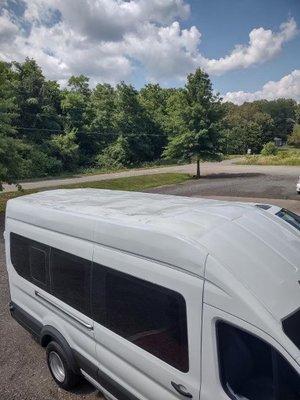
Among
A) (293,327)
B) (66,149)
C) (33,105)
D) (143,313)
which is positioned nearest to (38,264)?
(143,313)

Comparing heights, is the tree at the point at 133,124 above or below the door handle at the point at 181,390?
above

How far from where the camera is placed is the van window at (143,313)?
270 cm

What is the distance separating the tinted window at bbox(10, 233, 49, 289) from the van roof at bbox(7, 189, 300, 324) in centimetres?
43

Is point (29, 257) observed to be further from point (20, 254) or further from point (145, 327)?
point (145, 327)

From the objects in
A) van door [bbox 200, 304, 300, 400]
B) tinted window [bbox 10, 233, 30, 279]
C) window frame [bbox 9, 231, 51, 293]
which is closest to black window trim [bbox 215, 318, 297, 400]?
van door [bbox 200, 304, 300, 400]

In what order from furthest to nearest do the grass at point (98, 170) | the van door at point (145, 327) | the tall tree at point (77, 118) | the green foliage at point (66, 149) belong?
1. the tall tree at point (77, 118)
2. the green foliage at point (66, 149)
3. the grass at point (98, 170)
4. the van door at point (145, 327)

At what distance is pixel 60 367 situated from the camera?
425cm

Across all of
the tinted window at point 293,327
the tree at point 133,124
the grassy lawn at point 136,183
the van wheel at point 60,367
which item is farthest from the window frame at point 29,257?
the tree at point 133,124

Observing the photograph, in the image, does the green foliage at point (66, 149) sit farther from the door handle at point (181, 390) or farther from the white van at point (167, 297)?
the door handle at point (181, 390)

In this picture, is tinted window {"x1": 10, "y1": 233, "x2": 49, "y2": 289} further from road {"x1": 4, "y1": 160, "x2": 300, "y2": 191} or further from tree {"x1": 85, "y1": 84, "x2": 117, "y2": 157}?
tree {"x1": 85, "y1": 84, "x2": 117, "y2": 157}

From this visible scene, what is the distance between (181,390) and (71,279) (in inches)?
69.2

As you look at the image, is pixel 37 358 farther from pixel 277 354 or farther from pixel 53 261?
pixel 277 354

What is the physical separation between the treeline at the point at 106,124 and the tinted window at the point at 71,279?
26.0 metres

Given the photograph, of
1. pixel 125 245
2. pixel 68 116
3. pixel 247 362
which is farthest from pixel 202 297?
pixel 68 116
